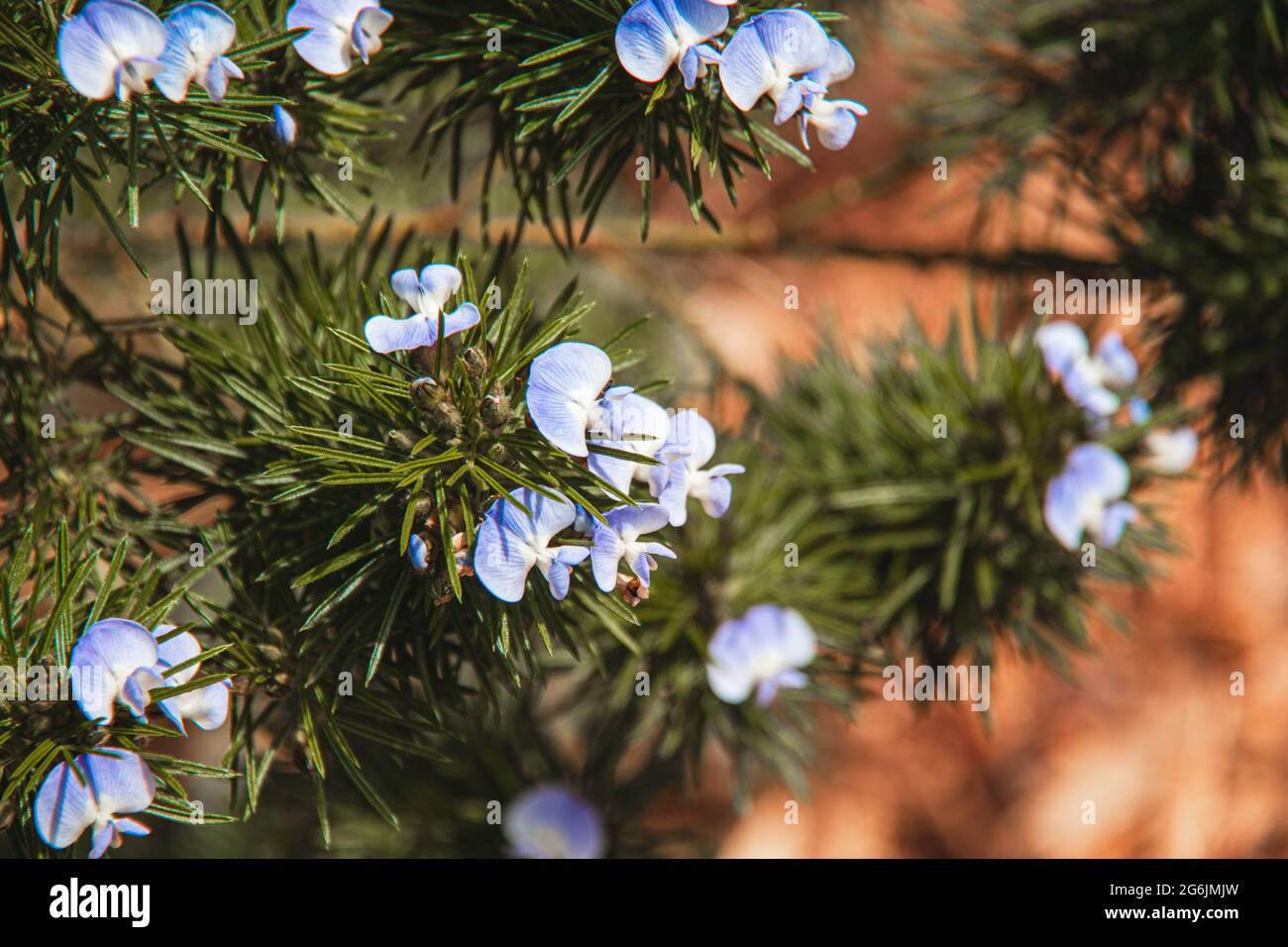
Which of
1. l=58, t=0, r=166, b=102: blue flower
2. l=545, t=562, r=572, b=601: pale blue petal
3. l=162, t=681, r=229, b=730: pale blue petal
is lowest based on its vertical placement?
l=162, t=681, r=229, b=730: pale blue petal

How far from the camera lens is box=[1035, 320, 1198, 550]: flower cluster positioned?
2.27ft

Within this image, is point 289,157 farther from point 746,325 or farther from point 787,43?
point 746,325

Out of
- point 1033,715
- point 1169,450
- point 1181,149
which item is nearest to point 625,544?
point 1169,450

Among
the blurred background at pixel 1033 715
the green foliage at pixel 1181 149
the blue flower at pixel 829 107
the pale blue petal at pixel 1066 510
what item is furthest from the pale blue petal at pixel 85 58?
the blurred background at pixel 1033 715

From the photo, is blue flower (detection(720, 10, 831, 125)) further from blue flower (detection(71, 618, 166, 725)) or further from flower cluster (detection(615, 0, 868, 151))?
blue flower (detection(71, 618, 166, 725))

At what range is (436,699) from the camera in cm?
55

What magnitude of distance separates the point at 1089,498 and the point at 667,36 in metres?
0.44

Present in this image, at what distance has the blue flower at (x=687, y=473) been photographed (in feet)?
1.51

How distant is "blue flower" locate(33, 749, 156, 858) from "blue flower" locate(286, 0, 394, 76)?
1.13 feet

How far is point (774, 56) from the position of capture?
465 mm

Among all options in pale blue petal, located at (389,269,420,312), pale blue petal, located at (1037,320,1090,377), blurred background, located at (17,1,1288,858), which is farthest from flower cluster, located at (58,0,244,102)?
blurred background, located at (17,1,1288,858)

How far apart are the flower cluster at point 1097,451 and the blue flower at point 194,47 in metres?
0.58
